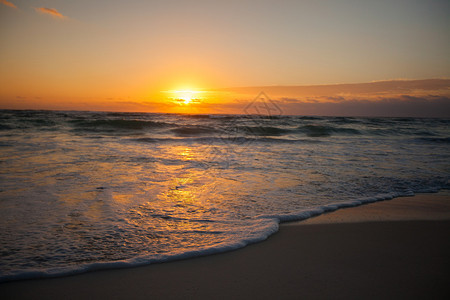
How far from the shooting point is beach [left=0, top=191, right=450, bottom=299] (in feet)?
6.40

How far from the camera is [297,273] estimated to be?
7.29 feet

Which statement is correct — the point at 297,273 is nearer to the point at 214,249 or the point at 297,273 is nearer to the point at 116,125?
the point at 214,249

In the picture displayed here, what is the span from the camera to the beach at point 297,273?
1952 millimetres

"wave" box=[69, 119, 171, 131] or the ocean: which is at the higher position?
"wave" box=[69, 119, 171, 131]

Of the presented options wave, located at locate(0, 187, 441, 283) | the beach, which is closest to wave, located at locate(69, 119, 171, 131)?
wave, located at locate(0, 187, 441, 283)

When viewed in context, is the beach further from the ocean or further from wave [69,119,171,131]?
wave [69,119,171,131]

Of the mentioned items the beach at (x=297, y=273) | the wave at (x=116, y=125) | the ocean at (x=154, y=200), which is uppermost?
the wave at (x=116, y=125)

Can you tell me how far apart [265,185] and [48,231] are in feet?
10.7

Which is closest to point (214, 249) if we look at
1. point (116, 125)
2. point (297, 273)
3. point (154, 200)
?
point (297, 273)

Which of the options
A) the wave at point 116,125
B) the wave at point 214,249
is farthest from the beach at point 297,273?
the wave at point 116,125

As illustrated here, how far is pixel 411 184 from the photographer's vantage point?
17.5 feet

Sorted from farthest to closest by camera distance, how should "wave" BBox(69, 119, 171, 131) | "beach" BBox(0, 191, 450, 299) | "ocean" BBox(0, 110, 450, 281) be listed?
"wave" BBox(69, 119, 171, 131), "ocean" BBox(0, 110, 450, 281), "beach" BBox(0, 191, 450, 299)

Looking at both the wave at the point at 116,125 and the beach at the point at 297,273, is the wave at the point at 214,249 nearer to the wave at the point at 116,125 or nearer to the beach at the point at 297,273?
the beach at the point at 297,273

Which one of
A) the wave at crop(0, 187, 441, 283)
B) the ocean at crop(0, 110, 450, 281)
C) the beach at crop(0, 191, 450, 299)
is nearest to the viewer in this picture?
the beach at crop(0, 191, 450, 299)
